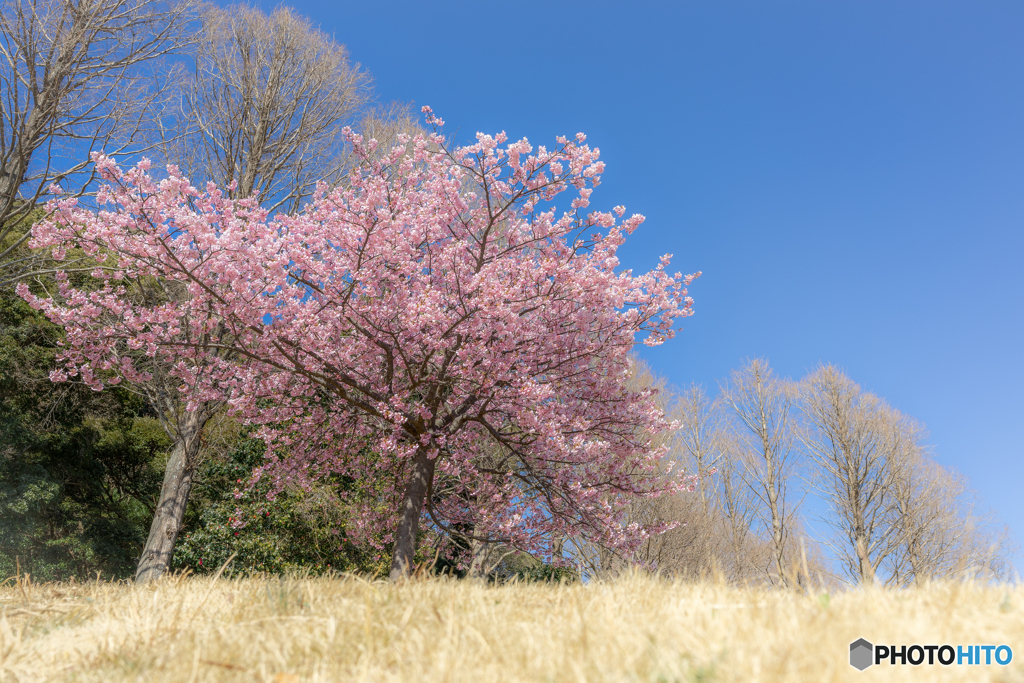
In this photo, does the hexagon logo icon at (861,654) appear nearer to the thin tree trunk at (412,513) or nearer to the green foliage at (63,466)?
the thin tree trunk at (412,513)

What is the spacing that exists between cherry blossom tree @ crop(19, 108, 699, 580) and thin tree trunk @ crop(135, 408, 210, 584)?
2.75 meters

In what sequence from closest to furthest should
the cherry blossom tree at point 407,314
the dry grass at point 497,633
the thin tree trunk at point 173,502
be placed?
the dry grass at point 497,633 < the cherry blossom tree at point 407,314 < the thin tree trunk at point 173,502

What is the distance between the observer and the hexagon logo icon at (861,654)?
195 centimetres

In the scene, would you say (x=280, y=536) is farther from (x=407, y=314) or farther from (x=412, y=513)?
(x=407, y=314)

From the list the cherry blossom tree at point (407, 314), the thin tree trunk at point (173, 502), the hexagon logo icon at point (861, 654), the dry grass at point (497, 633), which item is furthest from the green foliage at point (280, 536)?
the hexagon logo icon at point (861, 654)

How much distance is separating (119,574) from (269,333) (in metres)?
14.6

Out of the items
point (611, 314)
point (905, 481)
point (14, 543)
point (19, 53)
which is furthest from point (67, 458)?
point (905, 481)

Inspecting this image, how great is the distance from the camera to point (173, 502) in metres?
9.27

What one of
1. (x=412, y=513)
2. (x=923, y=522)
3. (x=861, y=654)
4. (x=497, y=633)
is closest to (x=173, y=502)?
(x=412, y=513)

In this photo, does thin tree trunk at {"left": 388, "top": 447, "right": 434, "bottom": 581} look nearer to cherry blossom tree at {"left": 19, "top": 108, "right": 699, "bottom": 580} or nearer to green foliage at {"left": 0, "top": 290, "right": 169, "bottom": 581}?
cherry blossom tree at {"left": 19, "top": 108, "right": 699, "bottom": 580}

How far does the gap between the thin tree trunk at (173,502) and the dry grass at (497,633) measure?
6.15 meters

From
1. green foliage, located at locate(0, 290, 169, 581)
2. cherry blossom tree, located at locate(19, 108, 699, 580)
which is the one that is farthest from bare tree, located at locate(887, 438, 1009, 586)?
green foliage, located at locate(0, 290, 169, 581)

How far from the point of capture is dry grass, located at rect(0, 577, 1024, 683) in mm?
1928

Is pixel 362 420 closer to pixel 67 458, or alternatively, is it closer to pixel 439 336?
pixel 439 336
